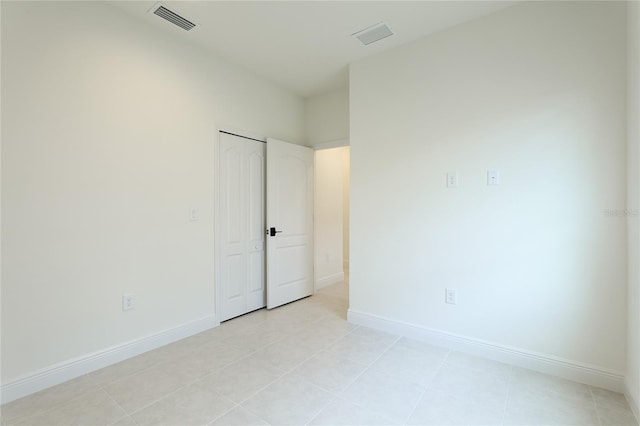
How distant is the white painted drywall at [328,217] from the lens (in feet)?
14.7

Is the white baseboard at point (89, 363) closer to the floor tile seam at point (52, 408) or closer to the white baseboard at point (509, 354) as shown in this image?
the floor tile seam at point (52, 408)

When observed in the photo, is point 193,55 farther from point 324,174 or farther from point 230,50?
point 324,174

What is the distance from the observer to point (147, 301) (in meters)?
2.56

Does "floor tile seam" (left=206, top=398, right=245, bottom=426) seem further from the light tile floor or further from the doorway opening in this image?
the doorway opening

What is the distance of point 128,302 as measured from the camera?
2.43 metres

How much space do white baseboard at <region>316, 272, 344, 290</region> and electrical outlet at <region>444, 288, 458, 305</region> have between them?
86.9 inches

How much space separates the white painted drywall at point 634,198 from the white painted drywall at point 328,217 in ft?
10.5

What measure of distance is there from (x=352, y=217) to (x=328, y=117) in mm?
1614

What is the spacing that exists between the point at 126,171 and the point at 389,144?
2.36m

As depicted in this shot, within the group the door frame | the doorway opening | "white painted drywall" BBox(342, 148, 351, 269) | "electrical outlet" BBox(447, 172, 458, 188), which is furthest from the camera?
"white painted drywall" BBox(342, 148, 351, 269)

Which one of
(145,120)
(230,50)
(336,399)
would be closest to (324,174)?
(230,50)

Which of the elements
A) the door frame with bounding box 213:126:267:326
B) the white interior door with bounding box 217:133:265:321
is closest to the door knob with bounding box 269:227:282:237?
the white interior door with bounding box 217:133:265:321

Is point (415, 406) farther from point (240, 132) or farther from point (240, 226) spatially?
point (240, 132)

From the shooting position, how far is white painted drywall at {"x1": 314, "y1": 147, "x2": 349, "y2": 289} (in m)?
4.48
